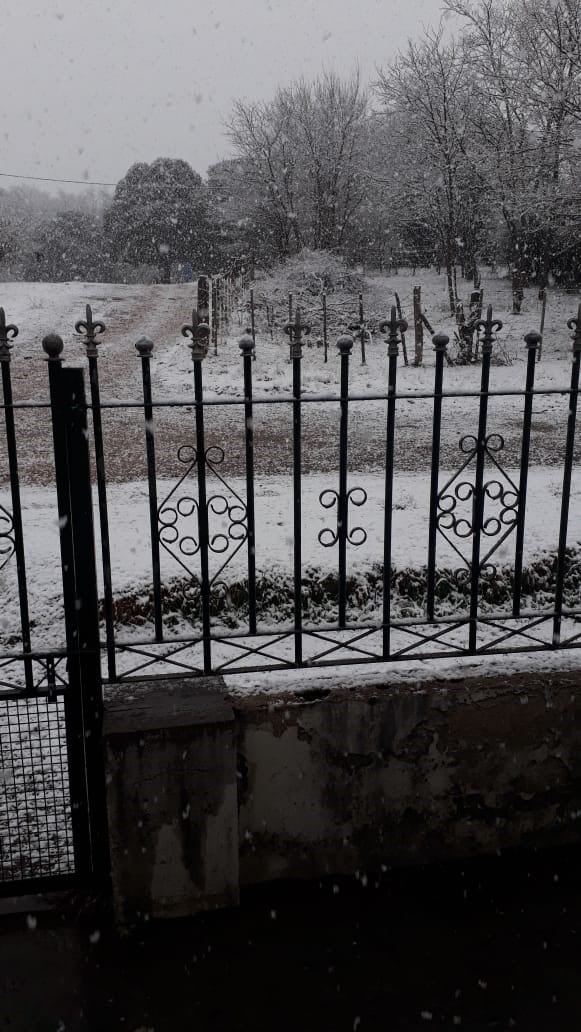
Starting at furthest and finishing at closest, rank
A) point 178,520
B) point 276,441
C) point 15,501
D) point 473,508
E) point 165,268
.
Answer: point 165,268
point 276,441
point 178,520
point 473,508
point 15,501

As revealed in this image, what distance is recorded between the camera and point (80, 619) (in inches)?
106

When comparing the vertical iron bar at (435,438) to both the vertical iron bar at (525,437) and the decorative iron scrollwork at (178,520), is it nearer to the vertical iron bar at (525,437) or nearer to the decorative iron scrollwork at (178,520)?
the vertical iron bar at (525,437)

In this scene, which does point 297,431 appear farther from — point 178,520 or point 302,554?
point 302,554

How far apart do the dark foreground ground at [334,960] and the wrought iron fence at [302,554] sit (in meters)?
0.81

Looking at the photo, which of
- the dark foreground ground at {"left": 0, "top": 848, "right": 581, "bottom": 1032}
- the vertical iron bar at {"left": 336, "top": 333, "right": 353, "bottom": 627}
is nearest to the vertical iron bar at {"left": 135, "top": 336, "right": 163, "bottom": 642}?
the vertical iron bar at {"left": 336, "top": 333, "right": 353, "bottom": 627}

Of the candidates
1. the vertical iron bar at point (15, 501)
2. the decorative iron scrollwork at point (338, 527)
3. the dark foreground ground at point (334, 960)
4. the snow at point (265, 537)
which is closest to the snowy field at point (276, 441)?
the snow at point (265, 537)

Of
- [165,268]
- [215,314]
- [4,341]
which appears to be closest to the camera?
[4,341]

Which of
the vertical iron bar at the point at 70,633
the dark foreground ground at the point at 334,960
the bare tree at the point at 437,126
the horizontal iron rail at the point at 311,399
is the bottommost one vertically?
the dark foreground ground at the point at 334,960

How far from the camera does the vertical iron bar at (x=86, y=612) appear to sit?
2.58m

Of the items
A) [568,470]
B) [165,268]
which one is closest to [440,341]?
[568,470]

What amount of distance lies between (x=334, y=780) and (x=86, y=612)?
40.5 inches

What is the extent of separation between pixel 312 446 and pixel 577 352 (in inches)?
290

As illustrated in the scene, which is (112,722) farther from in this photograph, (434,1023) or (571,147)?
(571,147)

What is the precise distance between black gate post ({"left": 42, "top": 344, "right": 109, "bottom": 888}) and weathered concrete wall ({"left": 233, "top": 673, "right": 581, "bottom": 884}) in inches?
19.9
